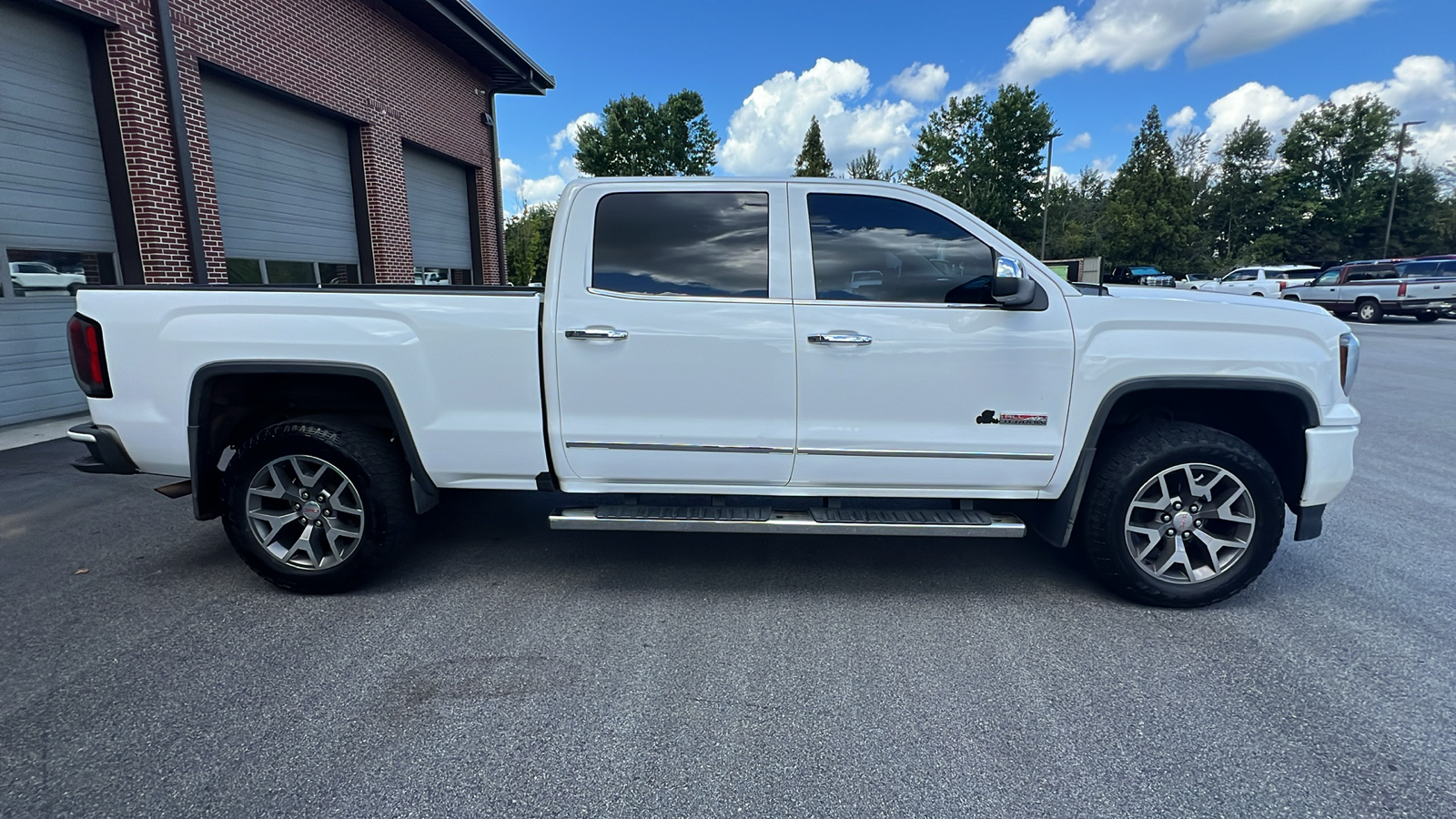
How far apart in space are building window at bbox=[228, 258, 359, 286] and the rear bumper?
574 centimetres

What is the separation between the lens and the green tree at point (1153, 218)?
41812 mm

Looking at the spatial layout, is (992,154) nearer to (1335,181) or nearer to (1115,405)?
(1335,181)

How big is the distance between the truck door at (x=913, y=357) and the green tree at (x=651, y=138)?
3290cm

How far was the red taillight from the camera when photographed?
10.9ft

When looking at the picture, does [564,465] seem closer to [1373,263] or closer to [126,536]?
[126,536]

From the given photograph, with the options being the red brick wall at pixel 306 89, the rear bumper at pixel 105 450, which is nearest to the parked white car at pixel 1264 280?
the red brick wall at pixel 306 89

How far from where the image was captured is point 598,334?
10.5ft

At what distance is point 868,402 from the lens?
324 centimetres

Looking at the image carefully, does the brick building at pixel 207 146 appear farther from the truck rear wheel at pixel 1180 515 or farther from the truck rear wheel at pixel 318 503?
the truck rear wheel at pixel 1180 515

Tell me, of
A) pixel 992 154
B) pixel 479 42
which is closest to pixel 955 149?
pixel 992 154

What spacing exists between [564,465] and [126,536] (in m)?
3.12

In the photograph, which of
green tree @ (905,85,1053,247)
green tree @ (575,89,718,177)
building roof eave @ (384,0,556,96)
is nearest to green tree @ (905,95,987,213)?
green tree @ (905,85,1053,247)

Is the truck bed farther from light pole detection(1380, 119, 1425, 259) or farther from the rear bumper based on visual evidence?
light pole detection(1380, 119, 1425, 259)

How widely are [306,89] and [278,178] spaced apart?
1.44 metres
